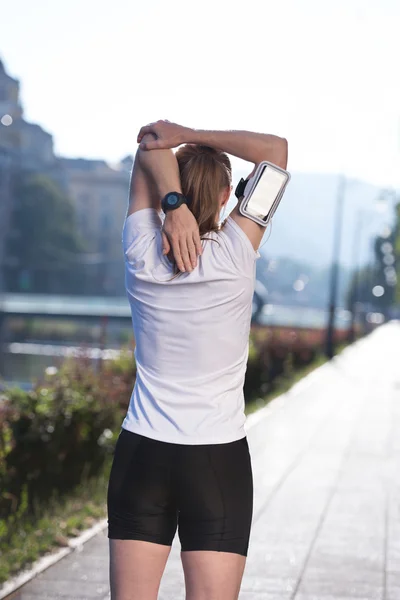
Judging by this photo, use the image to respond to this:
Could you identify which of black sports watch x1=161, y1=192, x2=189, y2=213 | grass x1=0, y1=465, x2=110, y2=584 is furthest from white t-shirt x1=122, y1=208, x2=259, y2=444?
grass x1=0, y1=465, x2=110, y2=584

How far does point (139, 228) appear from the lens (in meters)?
2.59

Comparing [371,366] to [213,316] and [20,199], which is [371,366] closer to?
[213,316]

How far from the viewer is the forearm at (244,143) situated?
250cm

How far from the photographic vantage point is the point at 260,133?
100 inches

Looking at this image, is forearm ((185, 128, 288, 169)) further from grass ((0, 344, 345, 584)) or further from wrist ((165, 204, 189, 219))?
grass ((0, 344, 345, 584))

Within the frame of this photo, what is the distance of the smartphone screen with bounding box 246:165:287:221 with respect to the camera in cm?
252

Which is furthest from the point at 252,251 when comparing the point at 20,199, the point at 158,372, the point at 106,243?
the point at 106,243

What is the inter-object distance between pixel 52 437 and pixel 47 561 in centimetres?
149

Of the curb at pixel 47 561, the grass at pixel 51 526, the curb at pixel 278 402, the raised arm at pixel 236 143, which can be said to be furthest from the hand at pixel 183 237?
the curb at pixel 278 402

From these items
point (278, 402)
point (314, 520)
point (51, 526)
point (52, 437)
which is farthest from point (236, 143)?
point (278, 402)

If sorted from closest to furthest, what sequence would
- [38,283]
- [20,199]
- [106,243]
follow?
[38,283] → [20,199] → [106,243]

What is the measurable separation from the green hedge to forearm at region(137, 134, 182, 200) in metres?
4.03

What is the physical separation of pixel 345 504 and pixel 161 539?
599 cm

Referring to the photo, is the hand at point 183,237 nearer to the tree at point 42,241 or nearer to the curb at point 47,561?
the curb at point 47,561
